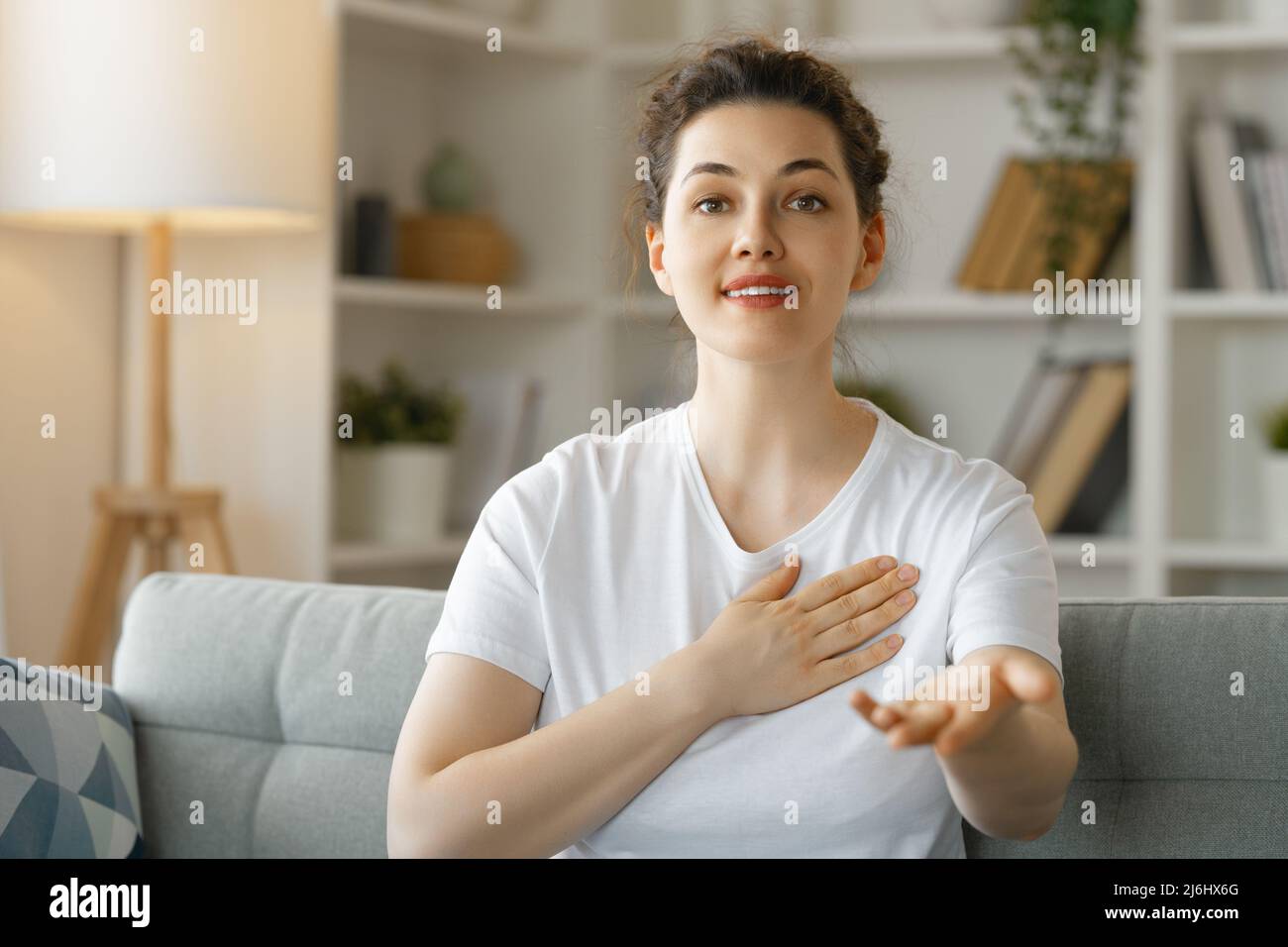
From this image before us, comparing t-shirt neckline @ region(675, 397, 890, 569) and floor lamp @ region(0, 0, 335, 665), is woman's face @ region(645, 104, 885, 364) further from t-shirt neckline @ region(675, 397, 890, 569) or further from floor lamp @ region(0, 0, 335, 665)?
floor lamp @ region(0, 0, 335, 665)

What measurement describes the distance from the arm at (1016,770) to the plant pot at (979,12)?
2104mm

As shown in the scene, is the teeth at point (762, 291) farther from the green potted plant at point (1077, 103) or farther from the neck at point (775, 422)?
the green potted plant at point (1077, 103)

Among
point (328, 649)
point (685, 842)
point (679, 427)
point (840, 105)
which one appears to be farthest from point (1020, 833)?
point (328, 649)

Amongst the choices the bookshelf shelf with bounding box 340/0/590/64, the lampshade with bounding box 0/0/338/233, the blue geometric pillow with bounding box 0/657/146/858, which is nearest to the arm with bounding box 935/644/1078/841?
the blue geometric pillow with bounding box 0/657/146/858

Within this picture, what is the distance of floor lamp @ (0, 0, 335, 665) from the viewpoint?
2416mm

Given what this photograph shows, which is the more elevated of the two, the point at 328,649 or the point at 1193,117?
the point at 1193,117

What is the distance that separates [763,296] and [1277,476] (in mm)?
1843

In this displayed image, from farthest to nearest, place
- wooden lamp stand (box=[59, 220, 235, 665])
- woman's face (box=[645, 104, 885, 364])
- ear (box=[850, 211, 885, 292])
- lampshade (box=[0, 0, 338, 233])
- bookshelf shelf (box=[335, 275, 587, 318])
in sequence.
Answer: bookshelf shelf (box=[335, 275, 587, 318]), wooden lamp stand (box=[59, 220, 235, 665]), lampshade (box=[0, 0, 338, 233]), ear (box=[850, 211, 885, 292]), woman's face (box=[645, 104, 885, 364])

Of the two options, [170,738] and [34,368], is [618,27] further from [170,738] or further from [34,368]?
[170,738]

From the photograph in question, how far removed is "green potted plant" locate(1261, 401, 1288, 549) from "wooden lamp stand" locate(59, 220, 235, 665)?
1859 mm

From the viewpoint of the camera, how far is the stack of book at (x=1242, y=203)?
2.82 m
